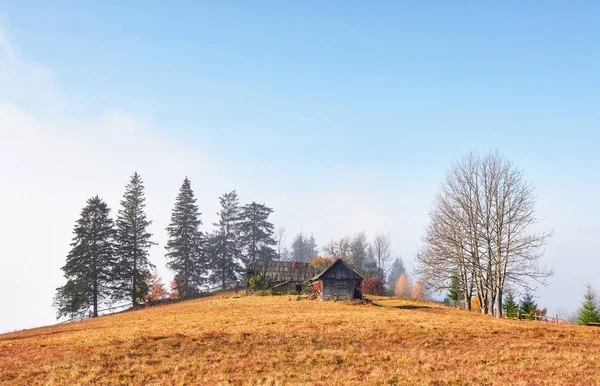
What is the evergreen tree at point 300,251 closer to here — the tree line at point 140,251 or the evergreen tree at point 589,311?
the tree line at point 140,251

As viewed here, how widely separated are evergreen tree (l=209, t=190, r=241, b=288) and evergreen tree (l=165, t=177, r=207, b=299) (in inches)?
141

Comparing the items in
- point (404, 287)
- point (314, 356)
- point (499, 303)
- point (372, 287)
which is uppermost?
point (314, 356)

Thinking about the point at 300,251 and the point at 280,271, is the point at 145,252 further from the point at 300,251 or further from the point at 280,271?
the point at 300,251

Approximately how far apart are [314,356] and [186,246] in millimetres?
51529

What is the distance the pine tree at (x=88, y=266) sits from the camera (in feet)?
170

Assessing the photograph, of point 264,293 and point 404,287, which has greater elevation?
point 264,293

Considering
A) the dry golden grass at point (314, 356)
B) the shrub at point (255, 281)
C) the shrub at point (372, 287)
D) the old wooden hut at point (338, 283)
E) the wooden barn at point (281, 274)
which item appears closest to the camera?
the dry golden grass at point (314, 356)

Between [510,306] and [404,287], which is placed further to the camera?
[404,287]

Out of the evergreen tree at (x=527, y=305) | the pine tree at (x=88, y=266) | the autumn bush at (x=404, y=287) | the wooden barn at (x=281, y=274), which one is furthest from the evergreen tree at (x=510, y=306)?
the autumn bush at (x=404, y=287)

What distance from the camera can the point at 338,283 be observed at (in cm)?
4778

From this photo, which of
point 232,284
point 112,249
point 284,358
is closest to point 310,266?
point 232,284

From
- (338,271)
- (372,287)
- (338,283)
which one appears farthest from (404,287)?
(338,271)

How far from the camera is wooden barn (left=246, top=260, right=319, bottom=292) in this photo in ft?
193


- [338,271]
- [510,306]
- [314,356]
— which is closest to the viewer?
[314,356]
